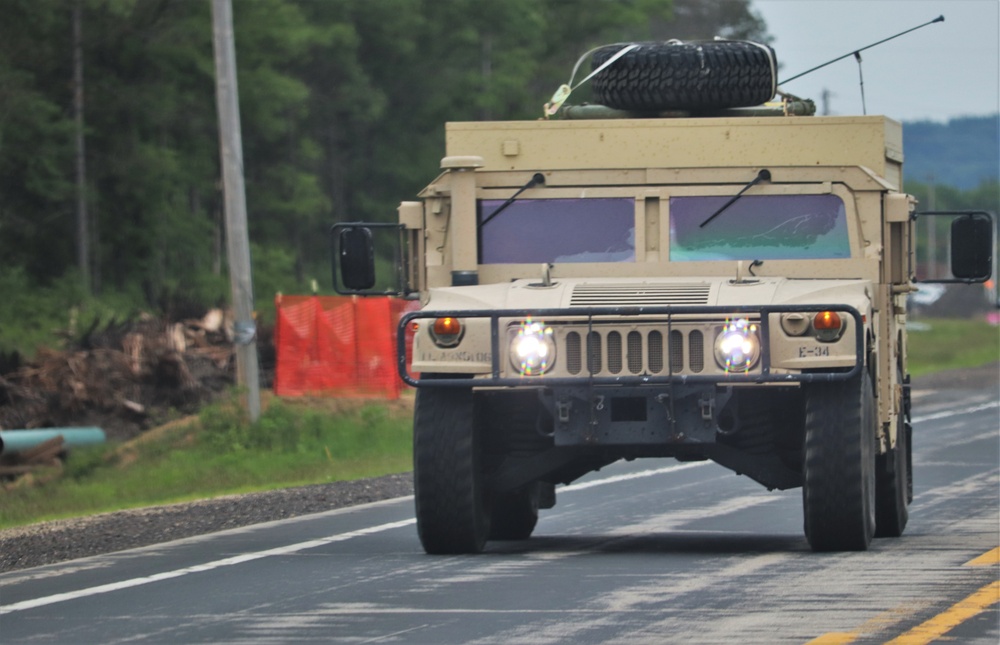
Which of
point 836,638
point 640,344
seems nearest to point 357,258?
point 640,344

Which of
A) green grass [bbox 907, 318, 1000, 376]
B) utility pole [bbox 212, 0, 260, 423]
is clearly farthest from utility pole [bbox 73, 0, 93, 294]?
utility pole [bbox 212, 0, 260, 423]

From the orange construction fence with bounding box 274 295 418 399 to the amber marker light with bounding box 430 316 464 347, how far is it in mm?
18314

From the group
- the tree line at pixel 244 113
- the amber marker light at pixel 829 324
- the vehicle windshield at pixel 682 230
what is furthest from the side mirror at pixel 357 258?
the tree line at pixel 244 113

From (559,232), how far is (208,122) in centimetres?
4063

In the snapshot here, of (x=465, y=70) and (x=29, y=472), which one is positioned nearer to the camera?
(x=29, y=472)

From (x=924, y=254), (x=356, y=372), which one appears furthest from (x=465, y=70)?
(x=924, y=254)

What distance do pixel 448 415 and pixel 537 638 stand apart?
123 inches

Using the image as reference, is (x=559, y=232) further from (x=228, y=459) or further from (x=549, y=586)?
(x=228, y=459)

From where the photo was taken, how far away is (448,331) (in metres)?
11.1

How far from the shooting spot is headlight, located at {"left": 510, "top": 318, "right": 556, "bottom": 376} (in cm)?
1097

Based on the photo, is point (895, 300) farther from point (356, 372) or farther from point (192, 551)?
point (356, 372)

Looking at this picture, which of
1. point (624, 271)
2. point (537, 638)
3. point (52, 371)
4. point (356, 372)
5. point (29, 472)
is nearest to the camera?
point (537, 638)

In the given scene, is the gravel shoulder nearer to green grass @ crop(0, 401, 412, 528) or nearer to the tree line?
green grass @ crop(0, 401, 412, 528)

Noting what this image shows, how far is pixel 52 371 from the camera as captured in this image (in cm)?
2703
